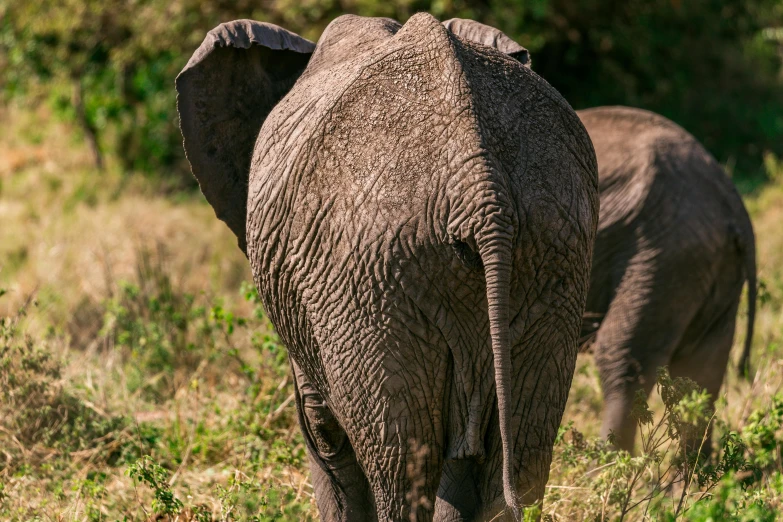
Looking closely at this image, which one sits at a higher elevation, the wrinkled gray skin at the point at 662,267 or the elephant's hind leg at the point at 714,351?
the wrinkled gray skin at the point at 662,267

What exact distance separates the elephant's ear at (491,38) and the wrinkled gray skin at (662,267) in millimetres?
1592

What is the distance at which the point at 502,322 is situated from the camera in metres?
2.13

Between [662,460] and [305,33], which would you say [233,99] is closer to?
[662,460]

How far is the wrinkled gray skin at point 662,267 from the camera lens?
4.32 meters

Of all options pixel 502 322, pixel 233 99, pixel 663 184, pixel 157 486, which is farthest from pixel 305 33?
pixel 502 322

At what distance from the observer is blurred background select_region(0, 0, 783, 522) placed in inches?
131

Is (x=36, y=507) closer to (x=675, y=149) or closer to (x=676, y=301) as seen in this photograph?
(x=676, y=301)

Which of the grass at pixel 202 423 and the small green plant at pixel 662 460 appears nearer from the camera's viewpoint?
the small green plant at pixel 662 460

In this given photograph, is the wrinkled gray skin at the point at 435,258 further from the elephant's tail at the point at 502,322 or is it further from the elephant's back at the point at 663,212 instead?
the elephant's back at the point at 663,212


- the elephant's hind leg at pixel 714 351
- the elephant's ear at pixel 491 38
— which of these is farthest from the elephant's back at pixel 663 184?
the elephant's ear at pixel 491 38

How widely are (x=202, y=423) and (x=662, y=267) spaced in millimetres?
2075

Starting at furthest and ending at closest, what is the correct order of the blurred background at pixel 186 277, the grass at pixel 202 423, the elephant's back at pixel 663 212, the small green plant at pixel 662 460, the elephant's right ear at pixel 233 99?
the elephant's back at pixel 663 212
the blurred background at pixel 186 277
the elephant's right ear at pixel 233 99
the grass at pixel 202 423
the small green plant at pixel 662 460

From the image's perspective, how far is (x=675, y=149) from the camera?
4.48m

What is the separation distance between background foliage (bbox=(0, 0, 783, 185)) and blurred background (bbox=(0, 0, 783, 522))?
0.09 ft
